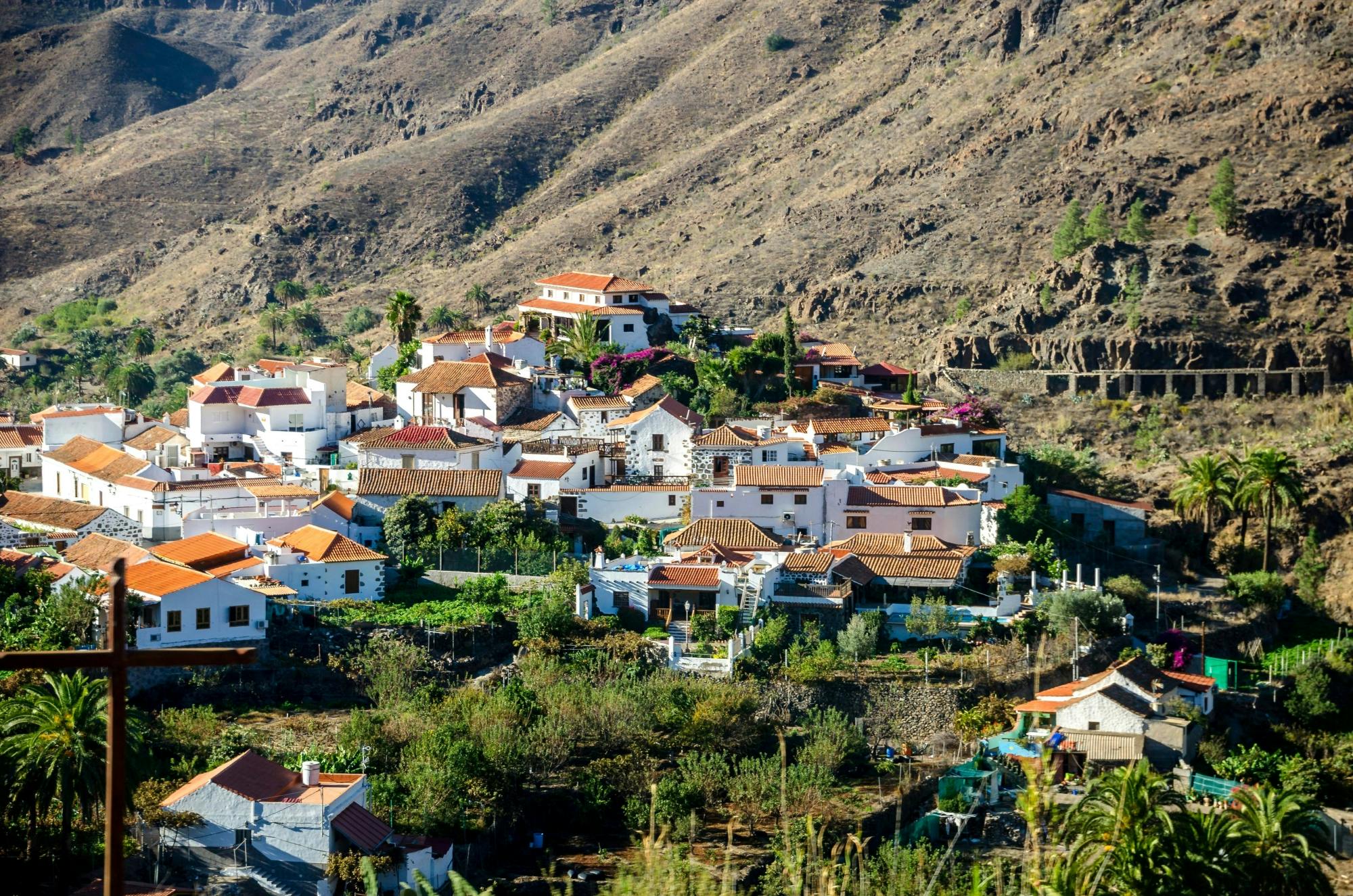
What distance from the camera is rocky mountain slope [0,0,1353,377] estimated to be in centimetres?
8750

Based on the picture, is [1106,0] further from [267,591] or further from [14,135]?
[14,135]

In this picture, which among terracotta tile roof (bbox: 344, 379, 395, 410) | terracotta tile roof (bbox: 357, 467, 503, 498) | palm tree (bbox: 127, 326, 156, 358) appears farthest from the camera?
palm tree (bbox: 127, 326, 156, 358)

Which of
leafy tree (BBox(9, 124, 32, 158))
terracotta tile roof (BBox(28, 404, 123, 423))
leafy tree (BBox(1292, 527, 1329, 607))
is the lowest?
leafy tree (BBox(1292, 527, 1329, 607))

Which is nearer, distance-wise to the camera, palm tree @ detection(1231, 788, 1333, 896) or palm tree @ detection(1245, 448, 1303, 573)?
palm tree @ detection(1231, 788, 1333, 896)

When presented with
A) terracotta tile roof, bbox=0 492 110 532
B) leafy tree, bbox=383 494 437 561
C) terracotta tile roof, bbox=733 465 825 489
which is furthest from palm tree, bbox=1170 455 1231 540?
terracotta tile roof, bbox=0 492 110 532

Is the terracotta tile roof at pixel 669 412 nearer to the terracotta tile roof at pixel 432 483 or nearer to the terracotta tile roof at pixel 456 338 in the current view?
the terracotta tile roof at pixel 432 483

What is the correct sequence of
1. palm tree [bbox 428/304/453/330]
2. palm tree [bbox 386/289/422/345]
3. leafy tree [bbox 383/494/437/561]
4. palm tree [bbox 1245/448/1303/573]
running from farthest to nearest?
1. palm tree [bbox 428/304/453/330]
2. palm tree [bbox 386/289/422/345]
3. palm tree [bbox 1245/448/1303/573]
4. leafy tree [bbox 383/494/437/561]

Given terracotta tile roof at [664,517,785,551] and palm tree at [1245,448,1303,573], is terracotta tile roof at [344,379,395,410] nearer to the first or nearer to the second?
terracotta tile roof at [664,517,785,551]

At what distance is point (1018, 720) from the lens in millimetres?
48344

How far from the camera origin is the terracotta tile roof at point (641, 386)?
214ft

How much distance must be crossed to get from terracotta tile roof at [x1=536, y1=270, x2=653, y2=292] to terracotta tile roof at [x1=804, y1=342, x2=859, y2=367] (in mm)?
6786

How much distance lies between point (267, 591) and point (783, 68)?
82582mm

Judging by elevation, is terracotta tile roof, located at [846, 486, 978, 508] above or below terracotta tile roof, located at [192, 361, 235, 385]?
below

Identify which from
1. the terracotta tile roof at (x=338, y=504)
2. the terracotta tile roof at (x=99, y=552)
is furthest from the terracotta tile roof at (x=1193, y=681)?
the terracotta tile roof at (x=99, y=552)
